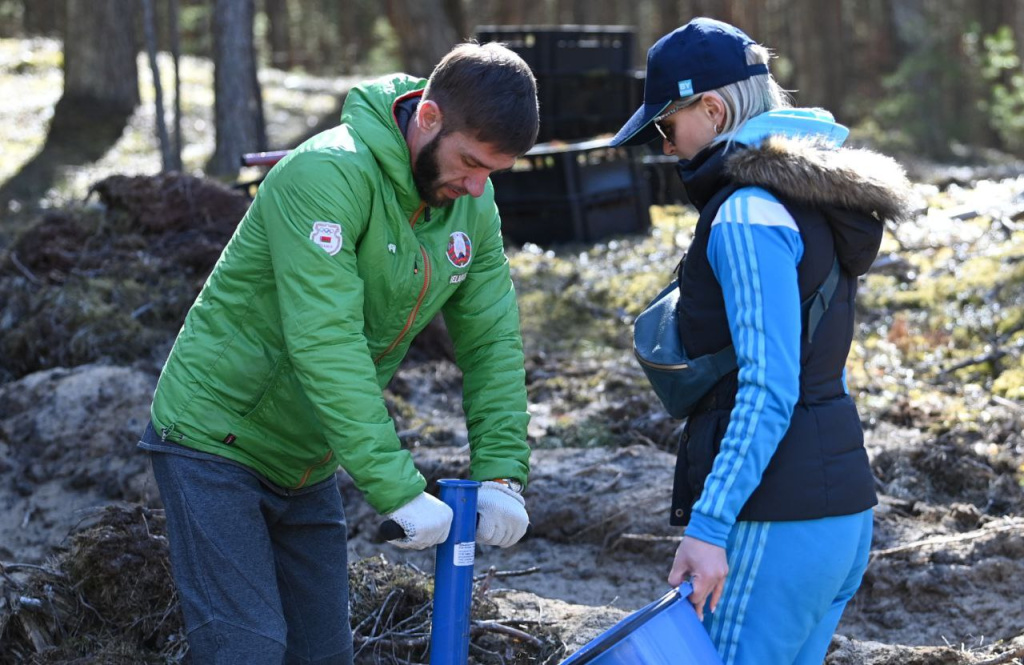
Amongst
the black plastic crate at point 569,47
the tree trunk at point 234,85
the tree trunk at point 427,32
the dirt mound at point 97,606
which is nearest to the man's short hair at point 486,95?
the dirt mound at point 97,606

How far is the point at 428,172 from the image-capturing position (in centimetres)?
247

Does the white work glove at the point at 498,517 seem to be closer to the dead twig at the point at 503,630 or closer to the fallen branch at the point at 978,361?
the dead twig at the point at 503,630

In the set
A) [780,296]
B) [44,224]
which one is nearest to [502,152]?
[780,296]

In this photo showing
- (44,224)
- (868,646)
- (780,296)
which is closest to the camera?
(780,296)

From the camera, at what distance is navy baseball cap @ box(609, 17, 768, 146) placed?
2.31 metres

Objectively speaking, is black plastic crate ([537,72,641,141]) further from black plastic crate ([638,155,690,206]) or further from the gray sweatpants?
the gray sweatpants

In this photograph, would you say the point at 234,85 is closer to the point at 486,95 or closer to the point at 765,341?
the point at 486,95

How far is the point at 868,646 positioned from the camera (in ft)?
12.0

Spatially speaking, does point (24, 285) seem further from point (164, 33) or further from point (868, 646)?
point (164, 33)

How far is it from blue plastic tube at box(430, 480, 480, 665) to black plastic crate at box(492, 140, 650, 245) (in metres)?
7.39

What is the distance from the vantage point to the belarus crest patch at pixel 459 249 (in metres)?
2.65

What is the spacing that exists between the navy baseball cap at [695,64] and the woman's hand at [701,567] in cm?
88

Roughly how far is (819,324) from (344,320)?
3.16 ft

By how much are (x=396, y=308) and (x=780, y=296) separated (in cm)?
89
